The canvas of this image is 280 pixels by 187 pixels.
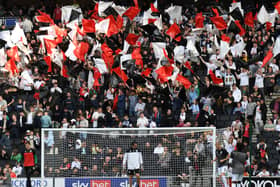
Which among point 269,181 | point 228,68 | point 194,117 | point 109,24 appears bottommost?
point 269,181

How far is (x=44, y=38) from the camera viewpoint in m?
A: 27.3

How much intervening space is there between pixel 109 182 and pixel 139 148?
130cm

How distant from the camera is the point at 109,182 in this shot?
22.2 meters

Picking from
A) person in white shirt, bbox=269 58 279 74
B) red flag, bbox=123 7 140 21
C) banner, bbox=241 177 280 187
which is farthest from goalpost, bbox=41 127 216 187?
red flag, bbox=123 7 140 21

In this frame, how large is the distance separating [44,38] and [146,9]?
15.8ft

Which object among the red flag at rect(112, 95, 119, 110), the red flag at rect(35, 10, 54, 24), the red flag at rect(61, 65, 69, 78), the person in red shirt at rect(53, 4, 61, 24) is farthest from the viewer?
the person in red shirt at rect(53, 4, 61, 24)

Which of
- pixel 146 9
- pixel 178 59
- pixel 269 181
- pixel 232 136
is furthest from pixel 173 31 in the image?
pixel 269 181

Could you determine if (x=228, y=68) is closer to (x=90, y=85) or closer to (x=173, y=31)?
(x=173, y=31)

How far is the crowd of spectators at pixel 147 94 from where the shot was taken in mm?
25156

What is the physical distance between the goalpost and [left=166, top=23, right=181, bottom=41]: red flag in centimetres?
544

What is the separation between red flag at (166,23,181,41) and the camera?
1075 inches

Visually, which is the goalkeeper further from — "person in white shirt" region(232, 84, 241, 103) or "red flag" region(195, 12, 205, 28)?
"red flag" region(195, 12, 205, 28)

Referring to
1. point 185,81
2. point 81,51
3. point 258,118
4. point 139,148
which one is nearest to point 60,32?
point 81,51

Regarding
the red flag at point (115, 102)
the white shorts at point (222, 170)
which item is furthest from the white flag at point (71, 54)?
the white shorts at point (222, 170)
